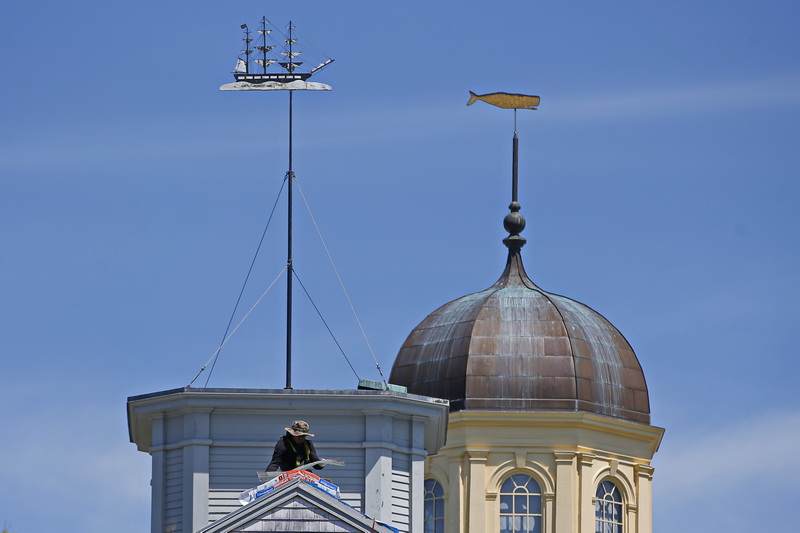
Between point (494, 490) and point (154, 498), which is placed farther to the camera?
point (494, 490)

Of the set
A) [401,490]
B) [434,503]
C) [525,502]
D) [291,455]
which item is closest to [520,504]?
[525,502]

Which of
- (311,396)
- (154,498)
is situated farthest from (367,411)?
(154,498)

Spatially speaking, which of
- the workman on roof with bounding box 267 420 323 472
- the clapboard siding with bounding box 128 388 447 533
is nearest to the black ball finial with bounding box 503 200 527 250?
the clapboard siding with bounding box 128 388 447 533

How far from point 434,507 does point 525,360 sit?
4.26 m

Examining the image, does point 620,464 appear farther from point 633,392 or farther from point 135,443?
point 135,443

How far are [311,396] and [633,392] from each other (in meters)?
18.6

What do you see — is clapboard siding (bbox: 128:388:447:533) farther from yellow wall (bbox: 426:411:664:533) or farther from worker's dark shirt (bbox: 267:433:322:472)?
yellow wall (bbox: 426:411:664:533)

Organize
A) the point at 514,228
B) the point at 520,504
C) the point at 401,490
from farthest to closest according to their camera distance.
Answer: the point at 514,228
the point at 520,504
the point at 401,490

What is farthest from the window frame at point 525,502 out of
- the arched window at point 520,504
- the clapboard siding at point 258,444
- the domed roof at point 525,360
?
the clapboard siding at point 258,444

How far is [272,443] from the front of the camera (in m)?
53.7

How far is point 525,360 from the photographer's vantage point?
70.3 metres

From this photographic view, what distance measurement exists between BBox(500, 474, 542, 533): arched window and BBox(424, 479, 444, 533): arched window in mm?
1586

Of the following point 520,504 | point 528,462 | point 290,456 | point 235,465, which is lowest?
point 290,456

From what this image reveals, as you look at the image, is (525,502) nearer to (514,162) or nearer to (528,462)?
(528,462)
